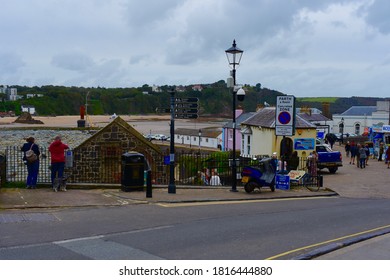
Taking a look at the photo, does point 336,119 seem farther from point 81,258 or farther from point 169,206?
point 81,258

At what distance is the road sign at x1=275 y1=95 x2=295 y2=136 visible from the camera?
62.6ft

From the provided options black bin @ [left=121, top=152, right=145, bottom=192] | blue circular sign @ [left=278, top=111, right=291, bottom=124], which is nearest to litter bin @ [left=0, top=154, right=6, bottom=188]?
black bin @ [left=121, top=152, right=145, bottom=192]

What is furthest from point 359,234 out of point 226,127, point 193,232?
point 226,127

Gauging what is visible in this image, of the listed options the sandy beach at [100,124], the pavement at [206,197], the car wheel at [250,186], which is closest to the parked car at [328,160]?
the pavement at [206,197]

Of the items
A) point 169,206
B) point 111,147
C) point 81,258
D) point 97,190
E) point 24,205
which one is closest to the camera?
point 81,258

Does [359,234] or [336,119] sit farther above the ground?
[336,119]

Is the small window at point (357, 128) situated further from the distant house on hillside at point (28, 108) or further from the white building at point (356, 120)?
the distant house on hillside at point (28, 108)

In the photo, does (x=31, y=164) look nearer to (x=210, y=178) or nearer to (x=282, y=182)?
(x=210, y=178)

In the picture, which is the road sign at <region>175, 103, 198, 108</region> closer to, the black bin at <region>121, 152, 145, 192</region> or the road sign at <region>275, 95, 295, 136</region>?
the black bin at <region>121, 152, 145, 192</region>

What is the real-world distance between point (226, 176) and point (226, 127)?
31.2 m

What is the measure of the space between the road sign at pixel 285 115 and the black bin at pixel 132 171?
19.2 feet

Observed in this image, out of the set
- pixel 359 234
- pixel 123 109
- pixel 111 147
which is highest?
pixel 123 109

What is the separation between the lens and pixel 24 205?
12.9 metres

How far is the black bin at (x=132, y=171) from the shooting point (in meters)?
15.9
